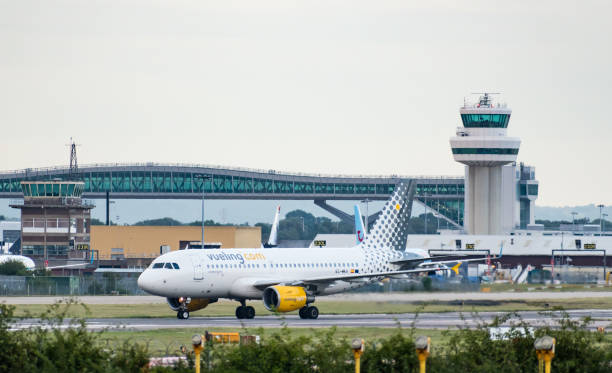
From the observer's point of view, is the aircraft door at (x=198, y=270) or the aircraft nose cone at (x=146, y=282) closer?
the aircraft nose cone at (x=146, y=282)

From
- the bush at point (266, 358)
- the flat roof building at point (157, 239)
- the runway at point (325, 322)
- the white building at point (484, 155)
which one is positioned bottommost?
the runway at point (325, 322)

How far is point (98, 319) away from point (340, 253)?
14.9 m

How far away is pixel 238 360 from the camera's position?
87.1 ft

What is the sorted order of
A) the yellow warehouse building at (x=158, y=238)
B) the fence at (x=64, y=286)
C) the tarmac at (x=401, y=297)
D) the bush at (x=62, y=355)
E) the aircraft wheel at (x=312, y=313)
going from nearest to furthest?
the bush at (x=62, y=355) → the aircraft wheel at (x=312, y=313) → the tarmac at (x=401, y=297) → the fence at (x=64, y=286) → the yellow warehouse building at (x=158, y=238)

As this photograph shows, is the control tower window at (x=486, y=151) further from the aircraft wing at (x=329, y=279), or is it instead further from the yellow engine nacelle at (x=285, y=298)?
the yellow engine nacelle at (x=285, y=298)

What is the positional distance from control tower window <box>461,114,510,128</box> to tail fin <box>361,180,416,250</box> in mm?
92662

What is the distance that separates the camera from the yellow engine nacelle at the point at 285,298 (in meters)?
56.6

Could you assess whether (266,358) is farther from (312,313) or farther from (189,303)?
(189,303)

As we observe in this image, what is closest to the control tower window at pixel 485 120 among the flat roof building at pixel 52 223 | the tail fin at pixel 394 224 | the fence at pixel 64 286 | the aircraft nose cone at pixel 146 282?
the flat roof building at pixel 52 223

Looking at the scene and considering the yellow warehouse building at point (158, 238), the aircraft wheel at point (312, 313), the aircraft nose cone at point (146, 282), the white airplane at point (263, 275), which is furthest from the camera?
the yellow warehouse building at point (158, 238)

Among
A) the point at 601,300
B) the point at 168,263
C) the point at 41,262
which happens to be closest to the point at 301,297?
the point at 168,263

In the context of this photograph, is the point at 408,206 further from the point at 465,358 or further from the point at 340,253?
the point at 465,358

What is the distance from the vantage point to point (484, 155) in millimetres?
161125

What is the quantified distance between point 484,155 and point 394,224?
3740 inches
